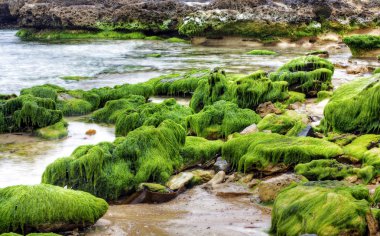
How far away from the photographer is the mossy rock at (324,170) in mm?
5786

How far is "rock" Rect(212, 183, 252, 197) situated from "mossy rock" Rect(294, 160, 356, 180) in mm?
665

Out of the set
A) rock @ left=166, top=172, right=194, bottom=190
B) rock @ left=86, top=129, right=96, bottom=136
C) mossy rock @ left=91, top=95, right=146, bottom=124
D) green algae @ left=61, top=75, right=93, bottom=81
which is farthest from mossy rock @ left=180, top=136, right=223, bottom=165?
green algae @ left=61, top=75, right=93, bottom=81

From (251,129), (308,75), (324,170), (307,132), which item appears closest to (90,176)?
(324,170)

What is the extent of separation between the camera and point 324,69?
38.7ft

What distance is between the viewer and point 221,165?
695 cm

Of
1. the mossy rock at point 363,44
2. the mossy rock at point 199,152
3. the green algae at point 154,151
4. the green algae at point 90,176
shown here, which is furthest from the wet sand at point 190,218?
the mossy rock at point 363,44

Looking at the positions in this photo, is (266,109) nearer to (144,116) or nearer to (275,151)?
(144,116)

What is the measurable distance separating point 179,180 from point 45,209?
6.22 ft

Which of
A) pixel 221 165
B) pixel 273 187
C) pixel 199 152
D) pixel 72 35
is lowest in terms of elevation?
pixel 72 35

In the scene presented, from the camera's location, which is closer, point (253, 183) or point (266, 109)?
point (253, 183)

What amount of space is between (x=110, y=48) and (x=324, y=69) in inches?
674

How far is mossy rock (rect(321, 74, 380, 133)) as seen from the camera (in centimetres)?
729

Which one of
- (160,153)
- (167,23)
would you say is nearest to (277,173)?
(160,153)

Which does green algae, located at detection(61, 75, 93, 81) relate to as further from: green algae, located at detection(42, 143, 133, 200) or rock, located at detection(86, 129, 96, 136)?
green algae, located at detection(42, 143, 133, 200)
